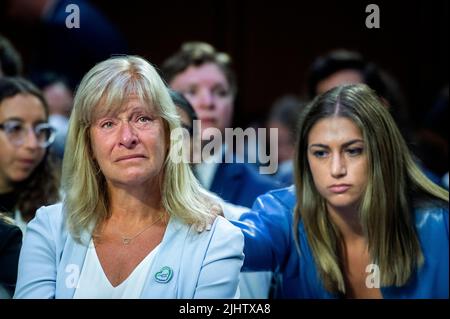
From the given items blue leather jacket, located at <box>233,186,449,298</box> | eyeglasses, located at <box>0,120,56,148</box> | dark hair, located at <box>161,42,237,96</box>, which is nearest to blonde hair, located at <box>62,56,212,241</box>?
blue leather jacket, located at <box>233,186,449,298</box>

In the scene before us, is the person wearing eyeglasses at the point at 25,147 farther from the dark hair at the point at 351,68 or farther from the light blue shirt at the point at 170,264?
the dark hair at the point at 351,68

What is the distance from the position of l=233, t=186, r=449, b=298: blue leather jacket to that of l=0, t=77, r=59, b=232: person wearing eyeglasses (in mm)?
489

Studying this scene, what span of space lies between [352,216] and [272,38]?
5.49 ft

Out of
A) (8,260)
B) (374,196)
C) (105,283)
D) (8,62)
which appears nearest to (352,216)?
(374,196)

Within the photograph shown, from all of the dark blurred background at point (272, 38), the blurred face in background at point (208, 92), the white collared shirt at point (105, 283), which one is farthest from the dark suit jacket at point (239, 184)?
the dark blurred background at point (272, 38)

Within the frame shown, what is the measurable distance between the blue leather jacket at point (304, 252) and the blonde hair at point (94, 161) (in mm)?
238

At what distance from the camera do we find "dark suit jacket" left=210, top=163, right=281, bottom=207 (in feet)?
6.79

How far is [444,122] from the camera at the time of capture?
2.33m

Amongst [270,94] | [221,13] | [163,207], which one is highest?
[221,13]

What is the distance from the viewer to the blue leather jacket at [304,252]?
5.66 ft

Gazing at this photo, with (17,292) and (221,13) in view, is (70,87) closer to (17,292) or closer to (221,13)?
(221,13)

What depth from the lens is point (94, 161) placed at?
153 centimetres
